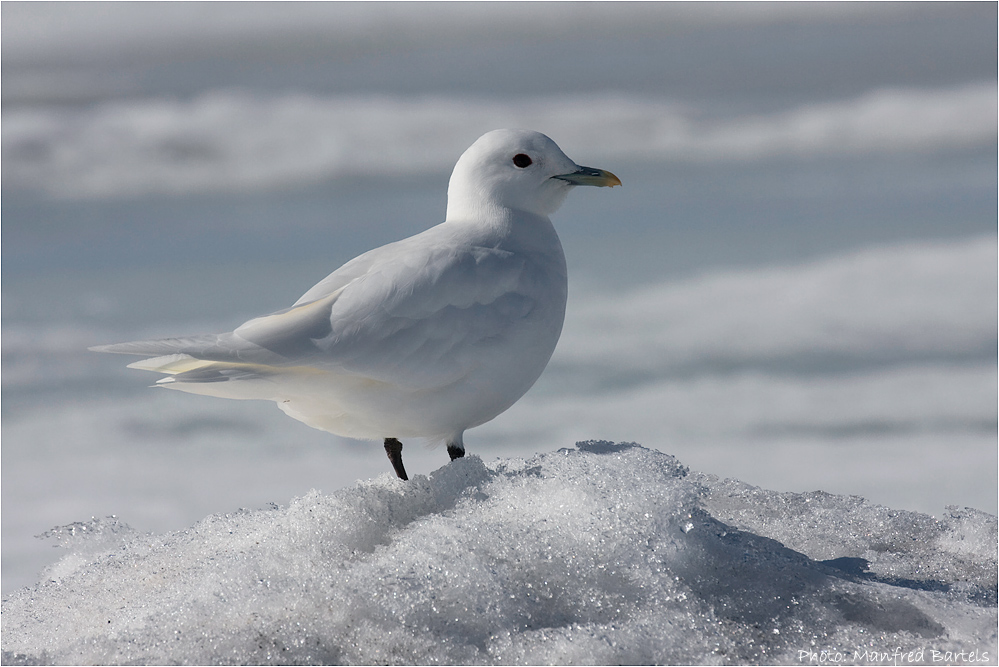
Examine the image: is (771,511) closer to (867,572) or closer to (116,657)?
(867,572)

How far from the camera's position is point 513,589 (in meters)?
2.98

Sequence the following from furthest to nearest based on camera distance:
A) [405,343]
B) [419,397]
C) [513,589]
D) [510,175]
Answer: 1. [510,175]
2. [419,397]
3. [405,343]
4. [513,589]

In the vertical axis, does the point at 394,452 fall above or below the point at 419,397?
below

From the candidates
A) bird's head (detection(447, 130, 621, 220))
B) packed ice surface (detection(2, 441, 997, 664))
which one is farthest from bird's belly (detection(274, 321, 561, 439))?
bird's head (detection(447, 130, 621, 220))

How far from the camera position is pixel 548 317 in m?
4.05

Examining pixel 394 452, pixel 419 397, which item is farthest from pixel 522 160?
pixel 394 452

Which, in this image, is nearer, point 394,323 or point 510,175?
point 394,323

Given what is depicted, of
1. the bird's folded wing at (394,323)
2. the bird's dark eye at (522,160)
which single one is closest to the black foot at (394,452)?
the bird's folded wing at (394,323)

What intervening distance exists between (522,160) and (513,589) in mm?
2245

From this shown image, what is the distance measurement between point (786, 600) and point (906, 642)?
1.26 feet

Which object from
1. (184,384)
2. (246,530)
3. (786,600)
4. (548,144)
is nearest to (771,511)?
(786,600)

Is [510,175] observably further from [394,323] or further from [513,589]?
[513,589]

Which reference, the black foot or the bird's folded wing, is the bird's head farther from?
the black foot

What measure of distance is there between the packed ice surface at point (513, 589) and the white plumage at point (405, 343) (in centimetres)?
31
